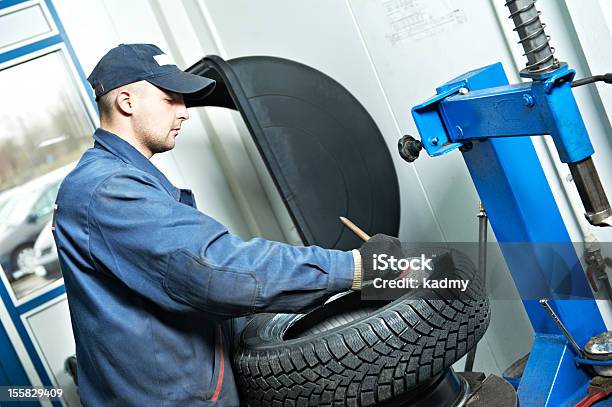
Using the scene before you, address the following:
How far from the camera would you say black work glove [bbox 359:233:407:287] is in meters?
1.59

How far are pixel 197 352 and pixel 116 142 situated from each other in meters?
0.53

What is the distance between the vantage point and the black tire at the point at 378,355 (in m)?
1.57

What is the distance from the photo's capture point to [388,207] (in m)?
2.60

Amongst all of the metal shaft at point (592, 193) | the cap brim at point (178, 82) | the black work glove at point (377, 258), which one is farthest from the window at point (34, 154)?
the metal shaft at point (592, 193)

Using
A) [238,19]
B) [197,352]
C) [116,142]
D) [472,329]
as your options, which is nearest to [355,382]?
[472,329]

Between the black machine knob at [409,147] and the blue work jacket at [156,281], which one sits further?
the black machine knob at [409,147]

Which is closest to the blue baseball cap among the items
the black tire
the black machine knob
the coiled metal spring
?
the black machine knob

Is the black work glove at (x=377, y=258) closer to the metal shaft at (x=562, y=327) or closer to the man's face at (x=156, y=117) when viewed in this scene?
the metal shaft at (x=562, y=327)

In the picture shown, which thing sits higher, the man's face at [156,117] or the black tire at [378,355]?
the man's face at [156,117]

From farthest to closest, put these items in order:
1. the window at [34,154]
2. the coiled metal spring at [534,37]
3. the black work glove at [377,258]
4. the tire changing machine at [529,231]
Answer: the window at [34,154]
the tire changing machine at [529,231]
the black work glove at [377,258]
the coiled metal spring at [534,37]

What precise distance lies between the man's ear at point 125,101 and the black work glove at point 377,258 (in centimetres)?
68

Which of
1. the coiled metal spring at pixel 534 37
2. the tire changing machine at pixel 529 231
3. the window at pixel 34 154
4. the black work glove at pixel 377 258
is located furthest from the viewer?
the window at pixel 34 154

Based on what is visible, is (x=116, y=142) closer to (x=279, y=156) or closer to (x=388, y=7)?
(x=279, y=156)

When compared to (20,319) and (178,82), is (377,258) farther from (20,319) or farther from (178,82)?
(20,319)
